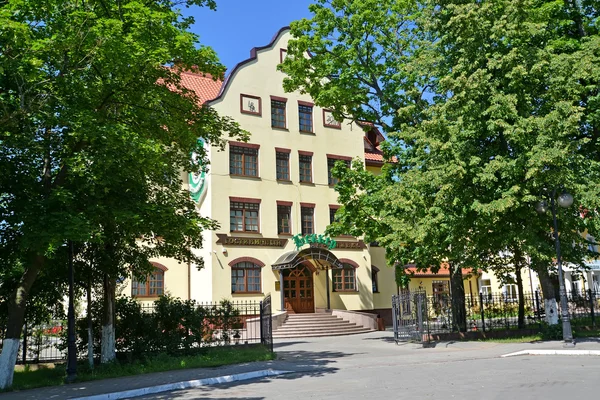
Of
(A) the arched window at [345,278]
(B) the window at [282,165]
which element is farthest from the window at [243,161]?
(A) the arched window at [345,278]

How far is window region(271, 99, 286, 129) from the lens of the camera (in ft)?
105

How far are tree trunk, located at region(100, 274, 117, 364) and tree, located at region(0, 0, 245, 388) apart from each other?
2.05ft

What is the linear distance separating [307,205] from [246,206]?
3.81 m

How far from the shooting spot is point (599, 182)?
56.0 ft

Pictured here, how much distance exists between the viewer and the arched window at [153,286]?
94.5ft

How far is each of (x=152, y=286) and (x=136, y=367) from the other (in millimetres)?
14516

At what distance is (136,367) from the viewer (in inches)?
595

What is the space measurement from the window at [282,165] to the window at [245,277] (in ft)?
17.4

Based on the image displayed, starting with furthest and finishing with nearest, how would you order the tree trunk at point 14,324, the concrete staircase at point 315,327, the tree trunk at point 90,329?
the concrete staircase at point 315,327
the tree trunk at point 90,329
the tree trunk at point 14,324

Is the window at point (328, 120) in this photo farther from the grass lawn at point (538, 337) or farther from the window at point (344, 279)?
the grass lawn at point (538, 337)

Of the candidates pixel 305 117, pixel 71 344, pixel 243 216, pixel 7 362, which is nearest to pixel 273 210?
pixel 243 216

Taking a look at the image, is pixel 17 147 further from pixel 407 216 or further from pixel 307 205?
pixel 307 205

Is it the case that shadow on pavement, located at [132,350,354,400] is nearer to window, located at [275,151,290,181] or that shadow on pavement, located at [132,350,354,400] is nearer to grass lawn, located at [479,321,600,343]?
grass lawn, located at [479,321,600,343]

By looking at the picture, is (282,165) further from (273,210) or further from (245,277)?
(245,277)
